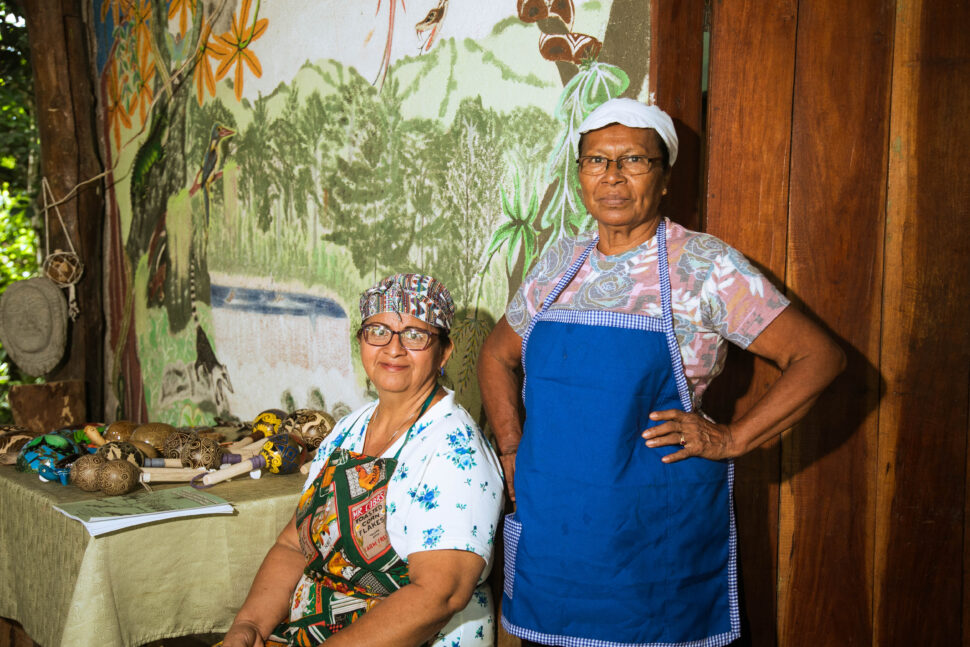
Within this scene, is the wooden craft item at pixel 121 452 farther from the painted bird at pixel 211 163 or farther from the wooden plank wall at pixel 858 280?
the painted bird at pixel 211 163

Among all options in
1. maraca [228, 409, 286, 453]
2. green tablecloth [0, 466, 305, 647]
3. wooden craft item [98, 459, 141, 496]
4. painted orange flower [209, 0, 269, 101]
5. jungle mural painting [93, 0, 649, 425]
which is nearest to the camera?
green tablecloth [0, 466, 305, 647]

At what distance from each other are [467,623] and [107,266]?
175 inches

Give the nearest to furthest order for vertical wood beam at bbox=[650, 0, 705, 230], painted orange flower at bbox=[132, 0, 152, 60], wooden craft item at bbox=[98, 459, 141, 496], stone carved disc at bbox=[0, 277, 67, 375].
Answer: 1. vertical wood beam at bbox=[650, 0, 705, 230]
2. wooden craft item at bbox=[98, 459, 141, 496]
3. painted orange flower at bbox=[132, 0, 152, 60]
4. stone carved disc at bbox=[0, 277, 67, 375]

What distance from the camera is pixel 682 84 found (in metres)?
2.38

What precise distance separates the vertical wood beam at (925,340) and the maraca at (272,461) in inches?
69.5

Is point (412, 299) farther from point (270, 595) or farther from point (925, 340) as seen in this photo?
point (925, 340)

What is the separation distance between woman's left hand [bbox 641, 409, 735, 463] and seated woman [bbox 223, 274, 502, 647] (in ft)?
1.33

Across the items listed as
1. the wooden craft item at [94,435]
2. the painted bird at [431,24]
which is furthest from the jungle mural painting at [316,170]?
the wooden craft item at [94,435]

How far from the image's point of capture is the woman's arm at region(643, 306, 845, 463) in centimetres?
179

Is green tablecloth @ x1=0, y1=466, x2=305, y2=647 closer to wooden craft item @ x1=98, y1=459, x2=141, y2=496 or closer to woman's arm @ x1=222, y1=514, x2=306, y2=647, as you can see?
wooden craft item @ x1=98, y1=459, x2=141, y2=496

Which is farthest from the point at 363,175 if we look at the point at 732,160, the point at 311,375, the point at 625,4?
the point at 732,160

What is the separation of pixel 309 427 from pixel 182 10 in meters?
2.84

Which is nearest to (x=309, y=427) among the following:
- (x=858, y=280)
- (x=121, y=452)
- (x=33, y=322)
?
(x=121, y=452)

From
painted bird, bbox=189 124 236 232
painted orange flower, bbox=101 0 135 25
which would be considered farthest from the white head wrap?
painted orange flower, bbox=101 0 135 25
